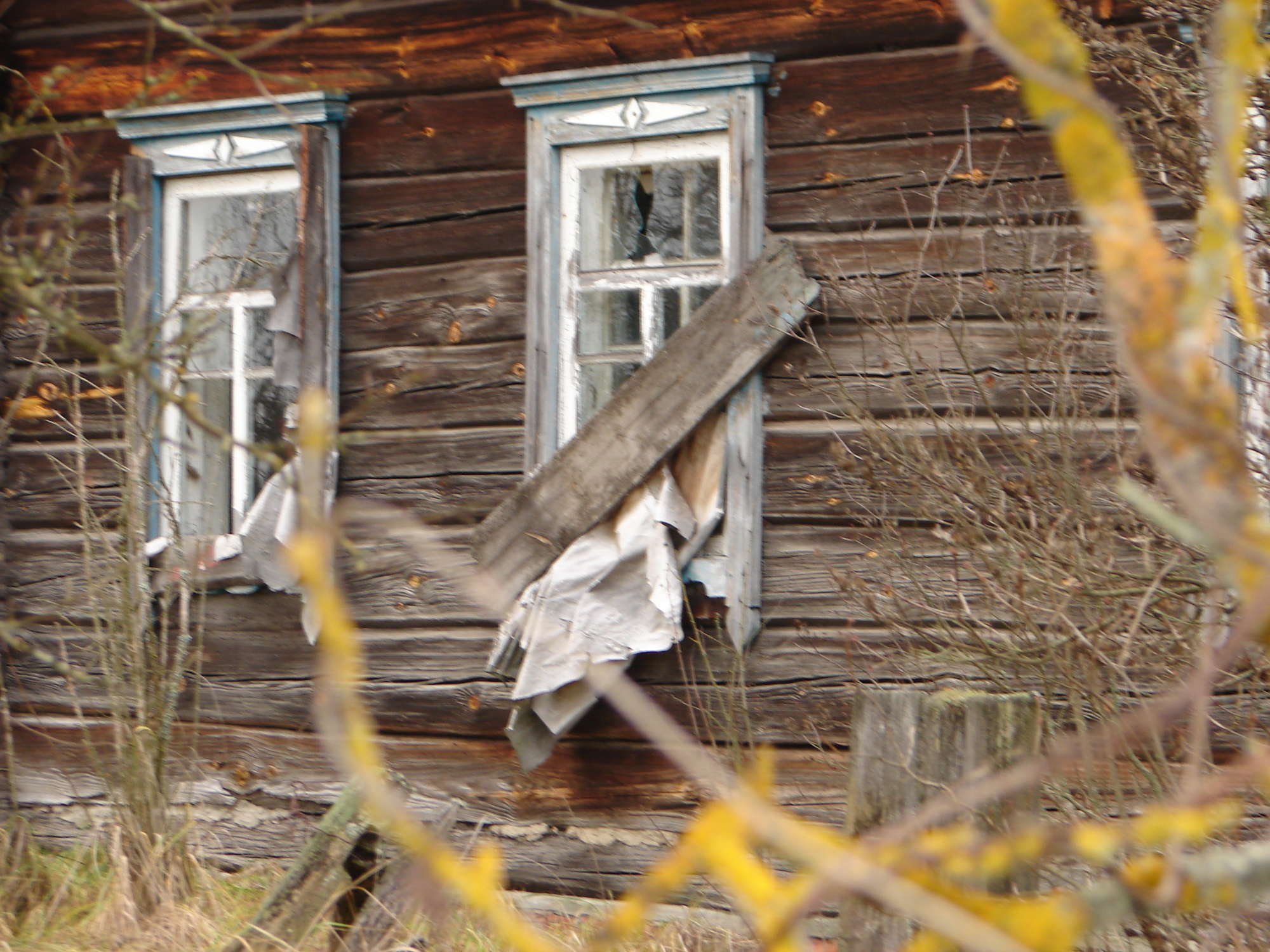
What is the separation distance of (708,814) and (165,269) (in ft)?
18.7

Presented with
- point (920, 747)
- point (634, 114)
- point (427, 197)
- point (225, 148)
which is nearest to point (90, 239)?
point (225, 148)

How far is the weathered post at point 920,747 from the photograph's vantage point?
230cm

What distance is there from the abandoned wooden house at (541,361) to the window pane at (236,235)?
0.02 meters

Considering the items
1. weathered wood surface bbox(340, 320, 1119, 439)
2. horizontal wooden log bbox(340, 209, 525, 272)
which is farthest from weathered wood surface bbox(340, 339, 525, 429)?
horizontal wooden log bbox(340, 209, 525, 272)

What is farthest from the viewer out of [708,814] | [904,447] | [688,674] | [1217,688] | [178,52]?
[178,52]

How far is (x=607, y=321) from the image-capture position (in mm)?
5402

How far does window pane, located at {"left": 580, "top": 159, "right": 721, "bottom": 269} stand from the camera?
5270 mm

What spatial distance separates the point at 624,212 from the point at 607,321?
427mm

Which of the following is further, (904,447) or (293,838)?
(293,838)

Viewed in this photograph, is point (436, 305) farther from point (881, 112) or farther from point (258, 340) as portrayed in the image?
point (881, 112)

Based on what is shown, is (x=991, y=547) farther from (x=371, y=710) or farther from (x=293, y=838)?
(x=293, y=838)

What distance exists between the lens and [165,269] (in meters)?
6.01

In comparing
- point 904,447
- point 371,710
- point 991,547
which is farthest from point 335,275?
point 991,547

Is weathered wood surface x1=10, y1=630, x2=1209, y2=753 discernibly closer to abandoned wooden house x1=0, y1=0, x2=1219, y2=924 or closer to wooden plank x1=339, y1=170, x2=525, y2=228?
abandoned wooden house x1=0, y1=0, x2=1219, y2=924
